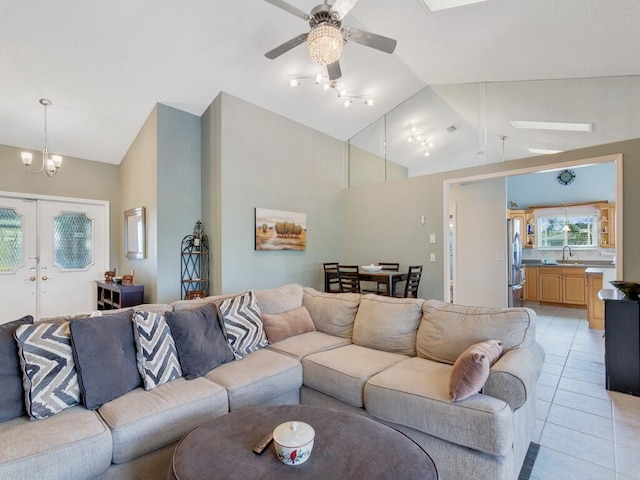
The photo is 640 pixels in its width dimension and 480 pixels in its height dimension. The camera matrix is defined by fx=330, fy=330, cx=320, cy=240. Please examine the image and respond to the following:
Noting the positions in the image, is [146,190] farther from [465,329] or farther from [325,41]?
[465,329]

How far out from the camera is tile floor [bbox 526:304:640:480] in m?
1.96

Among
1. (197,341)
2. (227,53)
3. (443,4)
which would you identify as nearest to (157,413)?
(197,341)

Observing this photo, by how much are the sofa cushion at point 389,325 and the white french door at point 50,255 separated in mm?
4596

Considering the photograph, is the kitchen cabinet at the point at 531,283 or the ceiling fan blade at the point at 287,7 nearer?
the ceiling fan blade at the point at 287,7

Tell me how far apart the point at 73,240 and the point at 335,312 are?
14.7 ft

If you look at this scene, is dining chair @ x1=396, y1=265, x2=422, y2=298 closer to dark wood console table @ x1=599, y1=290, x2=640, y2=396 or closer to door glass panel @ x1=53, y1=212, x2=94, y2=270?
dark wood console table @ x1=599, y1=290, x2=640, y2=396

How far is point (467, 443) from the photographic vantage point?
1.67 m

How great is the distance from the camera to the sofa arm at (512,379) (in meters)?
1.73

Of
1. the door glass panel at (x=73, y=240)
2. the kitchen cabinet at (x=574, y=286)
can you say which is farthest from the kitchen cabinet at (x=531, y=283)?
the door glass panel at (x=73, y=240)

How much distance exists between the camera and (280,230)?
16.6ft

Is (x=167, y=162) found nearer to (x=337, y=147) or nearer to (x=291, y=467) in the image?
(x=337, y=147)

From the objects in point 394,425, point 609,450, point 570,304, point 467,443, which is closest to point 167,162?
point 394,425

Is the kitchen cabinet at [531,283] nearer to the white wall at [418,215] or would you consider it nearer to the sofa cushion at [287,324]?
the white wall at [418,215]

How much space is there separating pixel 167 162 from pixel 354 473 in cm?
429
